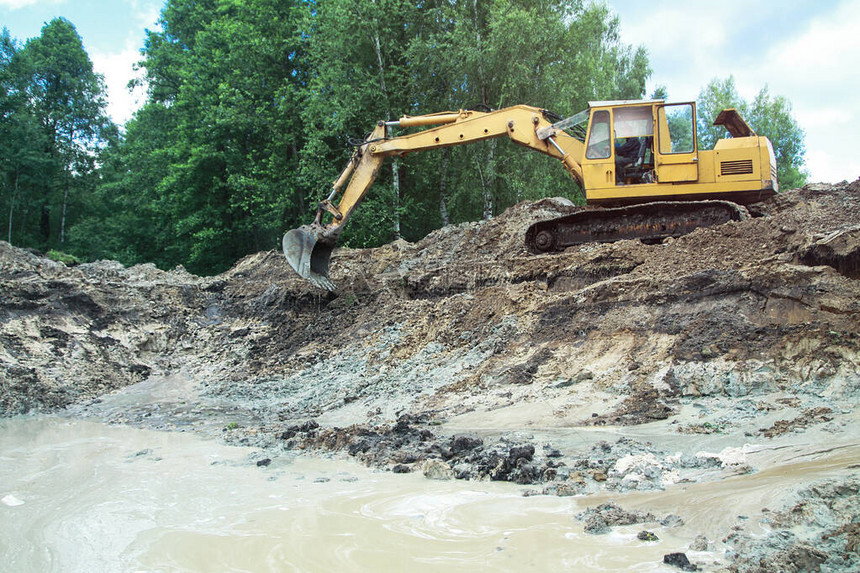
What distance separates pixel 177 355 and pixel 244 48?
46.7 feet

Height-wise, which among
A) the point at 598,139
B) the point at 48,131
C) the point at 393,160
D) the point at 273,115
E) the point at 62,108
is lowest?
the point at 598,139

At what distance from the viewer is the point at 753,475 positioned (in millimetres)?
4383

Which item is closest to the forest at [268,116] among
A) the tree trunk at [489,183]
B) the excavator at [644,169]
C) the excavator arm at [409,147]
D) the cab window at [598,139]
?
the tree trunk at [489,183]

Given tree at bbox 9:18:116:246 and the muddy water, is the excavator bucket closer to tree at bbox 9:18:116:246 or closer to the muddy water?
the muddy water

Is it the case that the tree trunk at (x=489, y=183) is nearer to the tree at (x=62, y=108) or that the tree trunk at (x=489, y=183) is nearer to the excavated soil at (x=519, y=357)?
the excavated soil at (x=519, y=357)

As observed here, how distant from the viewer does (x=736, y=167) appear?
10.2 meters

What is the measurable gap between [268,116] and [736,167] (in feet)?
53.7

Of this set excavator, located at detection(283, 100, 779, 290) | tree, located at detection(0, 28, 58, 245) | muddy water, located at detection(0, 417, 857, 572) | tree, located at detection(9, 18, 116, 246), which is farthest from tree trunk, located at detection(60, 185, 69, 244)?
muddy water, located at detection(0, 417, 857, 572)

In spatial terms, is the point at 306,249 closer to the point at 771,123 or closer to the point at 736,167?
the point at 736,167

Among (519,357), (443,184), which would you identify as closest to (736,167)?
(519,357)

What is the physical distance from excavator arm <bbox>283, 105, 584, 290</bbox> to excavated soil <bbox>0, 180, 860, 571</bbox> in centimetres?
76

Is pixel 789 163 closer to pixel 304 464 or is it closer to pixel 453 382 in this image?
pixel 453 382

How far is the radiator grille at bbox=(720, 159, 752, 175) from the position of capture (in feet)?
33.2

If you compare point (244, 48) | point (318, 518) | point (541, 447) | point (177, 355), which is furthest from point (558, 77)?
point (318, 518)
